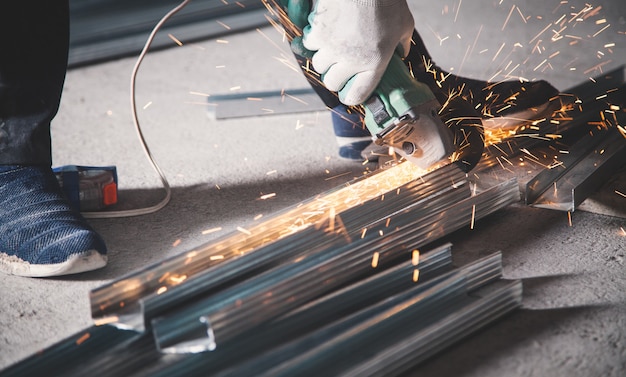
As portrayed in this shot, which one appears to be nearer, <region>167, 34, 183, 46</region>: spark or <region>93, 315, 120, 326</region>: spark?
<region>93, 315, 120, 326</region>: spark

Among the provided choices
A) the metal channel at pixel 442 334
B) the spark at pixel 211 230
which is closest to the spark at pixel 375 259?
the metal channel at pixel 442 334

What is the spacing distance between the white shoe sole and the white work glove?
695 millimetres

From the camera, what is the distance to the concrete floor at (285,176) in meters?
1.36

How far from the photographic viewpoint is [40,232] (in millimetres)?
1673

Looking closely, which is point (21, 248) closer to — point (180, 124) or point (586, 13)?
point (180, 124)

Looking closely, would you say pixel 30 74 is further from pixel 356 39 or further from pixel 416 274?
pixel 416 274

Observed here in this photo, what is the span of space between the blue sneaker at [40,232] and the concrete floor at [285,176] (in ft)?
0.14

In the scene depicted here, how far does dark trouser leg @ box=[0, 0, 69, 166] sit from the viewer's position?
5.92 feet

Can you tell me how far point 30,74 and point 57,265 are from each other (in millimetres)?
550

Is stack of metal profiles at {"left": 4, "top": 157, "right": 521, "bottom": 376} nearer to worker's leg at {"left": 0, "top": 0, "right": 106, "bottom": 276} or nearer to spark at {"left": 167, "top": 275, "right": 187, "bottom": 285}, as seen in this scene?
spark at {"left": 167, "top": 275, "right": 187, "bottom": 285}

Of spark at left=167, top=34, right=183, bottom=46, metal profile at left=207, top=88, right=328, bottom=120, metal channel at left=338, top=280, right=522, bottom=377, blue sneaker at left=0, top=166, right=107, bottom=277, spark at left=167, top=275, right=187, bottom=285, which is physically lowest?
spark at left=167, top=34, right=183, bottom=46

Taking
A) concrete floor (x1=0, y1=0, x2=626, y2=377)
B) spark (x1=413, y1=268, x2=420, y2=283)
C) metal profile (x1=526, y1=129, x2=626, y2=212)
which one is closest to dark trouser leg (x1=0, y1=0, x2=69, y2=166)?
concrete floor (x1=0, y1=0, x2=626, y2=377)

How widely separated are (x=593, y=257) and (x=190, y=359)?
0.96m

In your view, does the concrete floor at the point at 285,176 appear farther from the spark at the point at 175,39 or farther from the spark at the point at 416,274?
the spark at the point at 416,274
